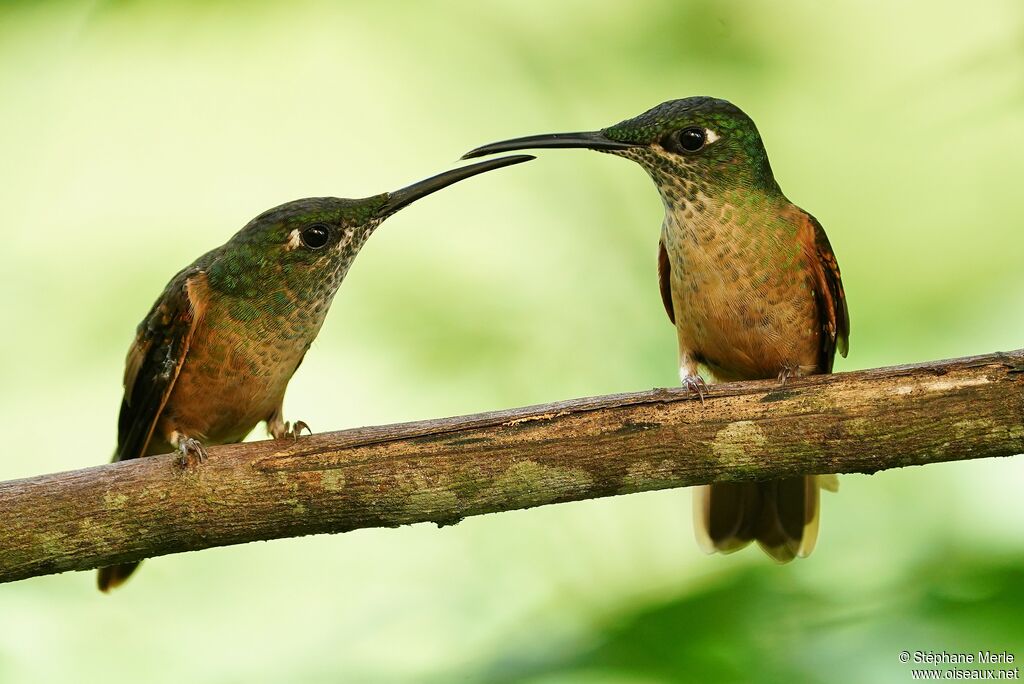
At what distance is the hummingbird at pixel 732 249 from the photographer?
189 inches

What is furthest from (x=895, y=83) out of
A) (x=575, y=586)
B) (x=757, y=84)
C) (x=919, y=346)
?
(x=575, y=586)

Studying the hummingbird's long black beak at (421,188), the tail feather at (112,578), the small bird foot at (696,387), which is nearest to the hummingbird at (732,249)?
the small bird foot at (696,387)

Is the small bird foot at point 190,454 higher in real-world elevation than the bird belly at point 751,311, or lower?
lower

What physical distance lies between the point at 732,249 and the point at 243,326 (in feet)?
7.14

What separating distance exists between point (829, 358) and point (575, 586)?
184cm

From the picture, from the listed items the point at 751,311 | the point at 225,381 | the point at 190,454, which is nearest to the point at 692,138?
the point at 751,311

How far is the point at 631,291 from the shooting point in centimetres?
682

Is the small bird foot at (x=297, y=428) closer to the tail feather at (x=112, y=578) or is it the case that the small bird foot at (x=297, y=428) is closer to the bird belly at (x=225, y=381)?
the bird belly at (x=225, y=381)

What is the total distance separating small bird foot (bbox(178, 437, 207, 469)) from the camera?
4.30 meters

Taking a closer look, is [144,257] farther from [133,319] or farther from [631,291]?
[631,291]

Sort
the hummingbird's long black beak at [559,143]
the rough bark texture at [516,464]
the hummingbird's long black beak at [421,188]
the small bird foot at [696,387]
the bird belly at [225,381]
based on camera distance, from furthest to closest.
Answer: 1. the hummingbird's long black beak at [421,188]
2. the hummingbird's long black beak at [559,143]
3. the bird belly at [225,381]
4. the small bird foot at [696,387]
5. the rough bark texture at [516,464]

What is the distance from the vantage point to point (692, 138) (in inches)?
195

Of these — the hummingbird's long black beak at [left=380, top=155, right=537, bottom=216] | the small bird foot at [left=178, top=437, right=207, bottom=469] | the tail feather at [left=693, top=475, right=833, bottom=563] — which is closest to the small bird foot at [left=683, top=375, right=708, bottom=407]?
the tail feather at [left=693, top=475, right=833, bottom=563]

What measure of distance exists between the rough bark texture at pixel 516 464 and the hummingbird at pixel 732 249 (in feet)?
1.97
